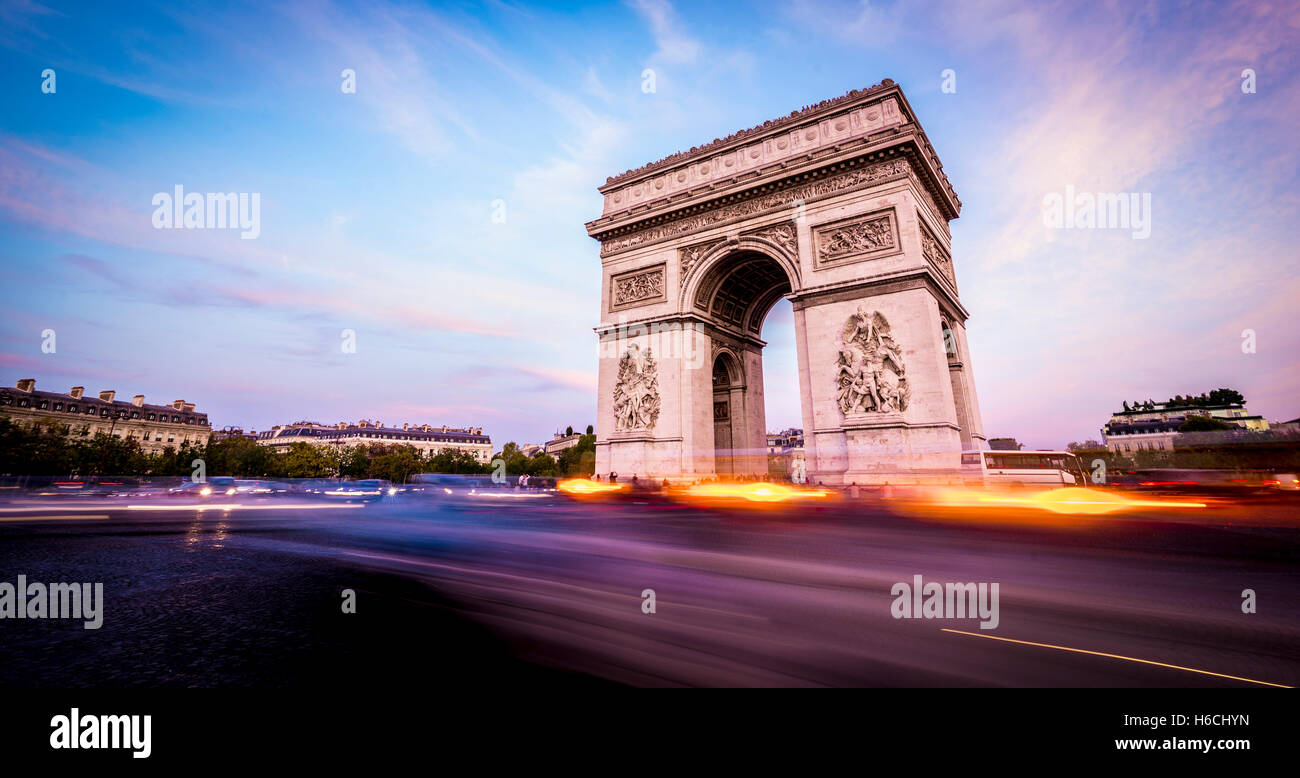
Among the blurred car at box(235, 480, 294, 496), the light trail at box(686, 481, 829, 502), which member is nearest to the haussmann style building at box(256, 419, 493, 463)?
the blurred car at box(235, 480, 294, 496)

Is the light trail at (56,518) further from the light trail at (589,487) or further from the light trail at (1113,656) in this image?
the light trail at (589,487)

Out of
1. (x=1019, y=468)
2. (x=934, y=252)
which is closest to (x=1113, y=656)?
(x=1019, y=468)

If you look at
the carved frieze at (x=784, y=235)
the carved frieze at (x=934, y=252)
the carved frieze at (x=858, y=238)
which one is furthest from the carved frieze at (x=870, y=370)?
the carved frieze at (x=784, y=235)

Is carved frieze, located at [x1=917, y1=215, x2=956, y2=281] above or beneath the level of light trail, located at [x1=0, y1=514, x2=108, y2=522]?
above

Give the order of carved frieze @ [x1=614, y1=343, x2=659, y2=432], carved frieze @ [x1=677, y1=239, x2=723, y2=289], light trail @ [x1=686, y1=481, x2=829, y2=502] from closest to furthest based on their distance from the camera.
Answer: light trail @ [x1=686, y1=481, x2=829, y2=502] < carved frieze @ [x1=614, y1=343, x2=659, y2=432] < carved frieze @ [x1=677, y1=239, x2=723, y2=289]

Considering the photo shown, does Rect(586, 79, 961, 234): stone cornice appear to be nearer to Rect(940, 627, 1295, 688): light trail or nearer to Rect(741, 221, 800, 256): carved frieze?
Rect(741, 221, 800, 256): carved frieze

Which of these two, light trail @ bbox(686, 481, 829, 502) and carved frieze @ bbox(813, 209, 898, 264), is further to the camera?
carved frieze @ bbox(813, 209, 898, 264)

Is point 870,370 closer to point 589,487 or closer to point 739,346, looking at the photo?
point 739,346
